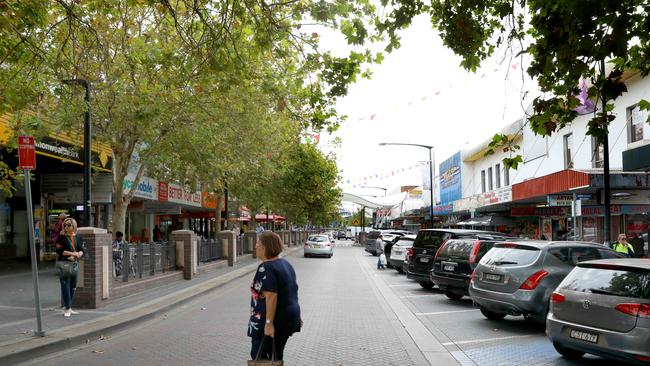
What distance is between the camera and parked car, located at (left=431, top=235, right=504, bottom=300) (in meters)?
12.8

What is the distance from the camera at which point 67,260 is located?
10.2 metres

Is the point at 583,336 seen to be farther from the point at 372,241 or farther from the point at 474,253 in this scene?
the point at 372,241

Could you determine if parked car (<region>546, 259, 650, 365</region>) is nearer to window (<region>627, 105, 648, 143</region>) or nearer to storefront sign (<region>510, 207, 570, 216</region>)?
window (<region>627, 105, 648, 143</region>)

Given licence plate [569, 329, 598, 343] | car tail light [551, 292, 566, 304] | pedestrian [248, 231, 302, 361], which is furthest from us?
car tail light [551, 292, 566, 304]

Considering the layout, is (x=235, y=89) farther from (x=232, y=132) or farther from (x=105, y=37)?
(x=105, y=37)

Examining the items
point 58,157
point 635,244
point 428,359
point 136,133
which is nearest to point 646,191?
point 635,244

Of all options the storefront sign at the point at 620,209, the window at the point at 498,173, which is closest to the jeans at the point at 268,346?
the storefront sign at the point at 620,209

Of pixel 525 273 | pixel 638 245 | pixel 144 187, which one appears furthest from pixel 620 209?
pixel 144 187

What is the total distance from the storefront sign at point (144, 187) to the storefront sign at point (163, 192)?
33cm

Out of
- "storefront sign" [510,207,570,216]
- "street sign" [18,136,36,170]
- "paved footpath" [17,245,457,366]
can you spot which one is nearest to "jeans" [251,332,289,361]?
"paved footpath" [17,245,457,366]

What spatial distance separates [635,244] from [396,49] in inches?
574

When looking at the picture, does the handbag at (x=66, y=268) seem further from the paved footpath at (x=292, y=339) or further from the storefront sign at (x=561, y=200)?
the storefront sign at (x=561, y=200)

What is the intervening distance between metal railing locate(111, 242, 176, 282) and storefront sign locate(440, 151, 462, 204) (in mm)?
29107

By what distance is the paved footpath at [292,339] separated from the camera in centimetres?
762
